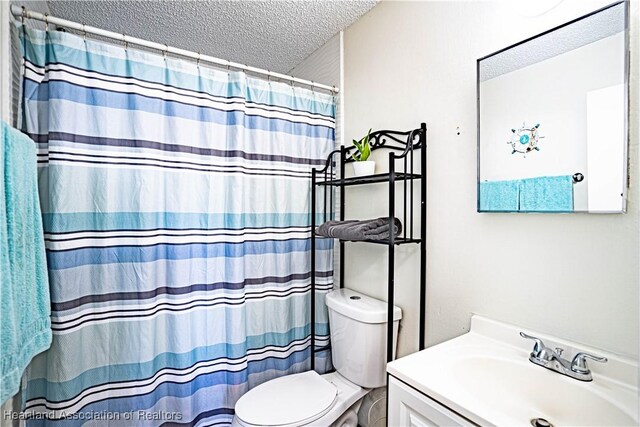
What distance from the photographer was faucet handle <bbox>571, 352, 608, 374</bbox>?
85 cm

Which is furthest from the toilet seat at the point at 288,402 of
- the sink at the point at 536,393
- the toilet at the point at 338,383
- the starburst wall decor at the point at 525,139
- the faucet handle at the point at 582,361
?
the starburst wall decor at the point at 525,139

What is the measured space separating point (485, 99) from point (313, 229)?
1003 mm

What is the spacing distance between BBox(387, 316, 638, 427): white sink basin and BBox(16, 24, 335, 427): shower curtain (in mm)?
936

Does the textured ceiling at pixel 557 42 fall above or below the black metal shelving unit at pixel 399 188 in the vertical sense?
above

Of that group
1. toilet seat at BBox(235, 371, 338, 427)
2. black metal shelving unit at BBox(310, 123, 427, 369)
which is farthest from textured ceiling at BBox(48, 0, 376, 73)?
toilet seat at BBox(235, 371, 338, 427)

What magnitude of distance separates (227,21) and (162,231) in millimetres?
1225

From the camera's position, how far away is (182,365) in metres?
1.42

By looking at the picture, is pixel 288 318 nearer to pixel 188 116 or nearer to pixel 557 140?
pixel 188 116

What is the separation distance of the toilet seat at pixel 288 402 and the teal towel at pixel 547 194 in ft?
3.58

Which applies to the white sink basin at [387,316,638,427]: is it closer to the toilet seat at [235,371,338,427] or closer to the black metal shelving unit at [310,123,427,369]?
the black metal shelving unit at [310,123,427,369]

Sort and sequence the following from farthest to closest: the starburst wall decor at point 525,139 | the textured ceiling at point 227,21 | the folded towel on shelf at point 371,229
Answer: the textured ceiling at point 227,21, the folded towel on shelf at point 371,229, the starburst wall decor at point 525,139

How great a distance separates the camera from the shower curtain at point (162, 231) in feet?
3.93

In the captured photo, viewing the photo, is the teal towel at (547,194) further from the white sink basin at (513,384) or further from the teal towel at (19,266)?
the teal towel at (19,266)

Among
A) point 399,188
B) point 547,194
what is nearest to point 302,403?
point 399,188
